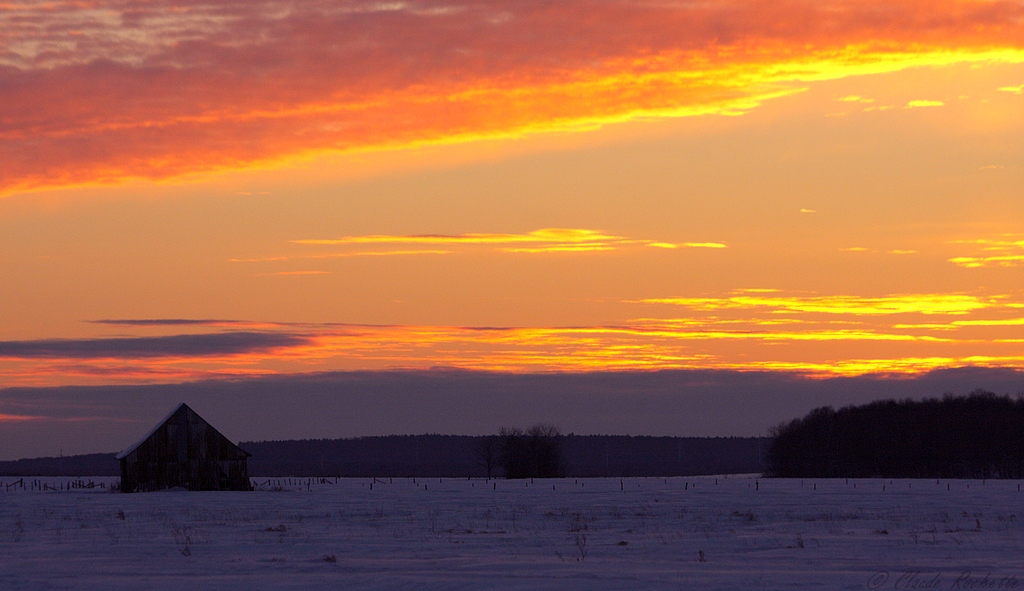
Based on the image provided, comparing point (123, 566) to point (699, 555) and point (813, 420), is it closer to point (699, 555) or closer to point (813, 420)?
→ point (699, 555)

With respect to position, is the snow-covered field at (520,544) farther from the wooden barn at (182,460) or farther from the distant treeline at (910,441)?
the distant treeline at (910,441)

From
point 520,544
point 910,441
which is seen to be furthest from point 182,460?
point 910,441

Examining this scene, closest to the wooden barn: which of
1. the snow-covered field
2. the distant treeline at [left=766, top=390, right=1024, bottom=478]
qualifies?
the snow-covered field

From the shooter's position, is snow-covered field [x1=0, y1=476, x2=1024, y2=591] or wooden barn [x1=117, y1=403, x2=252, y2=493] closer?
snow-covered field [x1=0, y1=476, x2=1024, y2=591]

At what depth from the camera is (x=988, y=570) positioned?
2519 centimetres

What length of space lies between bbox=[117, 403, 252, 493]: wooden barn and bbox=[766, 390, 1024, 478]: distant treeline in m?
91.6

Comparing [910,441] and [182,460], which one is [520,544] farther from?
[910,441]

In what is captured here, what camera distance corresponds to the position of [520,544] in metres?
34.1

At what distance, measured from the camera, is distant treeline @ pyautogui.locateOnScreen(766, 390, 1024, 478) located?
147 metres

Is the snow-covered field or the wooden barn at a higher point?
the wooden barn

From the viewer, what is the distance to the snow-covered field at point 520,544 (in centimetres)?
2408

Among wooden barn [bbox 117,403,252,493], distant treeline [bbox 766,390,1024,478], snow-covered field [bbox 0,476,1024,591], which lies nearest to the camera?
snow-covered field [bbox 0,476,1024,591]

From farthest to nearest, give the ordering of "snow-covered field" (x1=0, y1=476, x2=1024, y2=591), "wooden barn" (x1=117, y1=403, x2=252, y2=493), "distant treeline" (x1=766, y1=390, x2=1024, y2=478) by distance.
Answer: "distant treeline" (x1=766, y1=390, x2=1024, y2=478), "wooden barn" (x1=117, y1=403, x2=252, y2=493), "snow-covered field" (x1=0, y1=476, x2=1024, y2=591)

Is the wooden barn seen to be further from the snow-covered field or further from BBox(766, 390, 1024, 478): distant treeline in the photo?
BBox(766, 390, 1024, 478): distant treeline
